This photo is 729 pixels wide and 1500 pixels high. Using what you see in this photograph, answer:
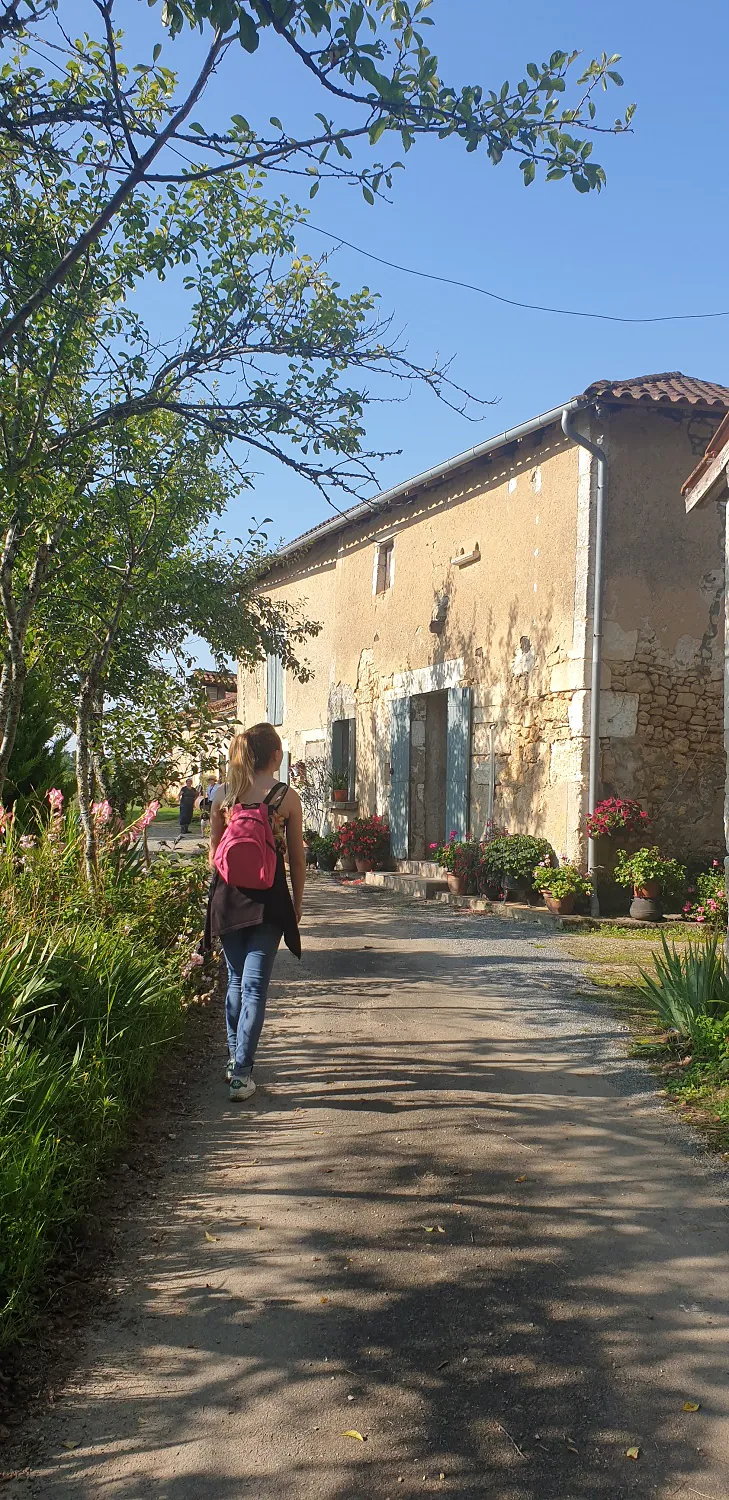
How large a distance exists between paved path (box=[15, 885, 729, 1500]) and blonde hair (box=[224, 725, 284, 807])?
1.29m

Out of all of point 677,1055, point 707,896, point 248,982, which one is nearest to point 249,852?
point 248,982

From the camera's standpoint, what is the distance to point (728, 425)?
6117mm

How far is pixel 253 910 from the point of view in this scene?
14.9 ft

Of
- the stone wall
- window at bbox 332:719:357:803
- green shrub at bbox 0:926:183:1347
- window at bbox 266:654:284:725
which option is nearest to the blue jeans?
green shrub at bbox 0:926:183:1347

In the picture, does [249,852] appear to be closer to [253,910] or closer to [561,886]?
[253,910]

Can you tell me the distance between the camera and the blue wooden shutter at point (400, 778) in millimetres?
Result: 14688

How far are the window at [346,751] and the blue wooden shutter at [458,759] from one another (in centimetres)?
360

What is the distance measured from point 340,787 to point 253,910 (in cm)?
1253

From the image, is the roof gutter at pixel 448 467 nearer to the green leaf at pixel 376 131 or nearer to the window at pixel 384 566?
the window at pixel 384 566

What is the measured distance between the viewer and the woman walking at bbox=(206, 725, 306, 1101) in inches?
178

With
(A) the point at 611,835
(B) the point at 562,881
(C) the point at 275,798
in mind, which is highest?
(C) the point at 275,798

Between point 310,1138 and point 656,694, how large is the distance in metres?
7.79

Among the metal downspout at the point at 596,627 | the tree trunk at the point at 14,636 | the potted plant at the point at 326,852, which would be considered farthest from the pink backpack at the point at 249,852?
the potted plant at the point at 326,852

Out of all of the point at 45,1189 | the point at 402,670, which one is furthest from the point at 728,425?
the point at 402,670
